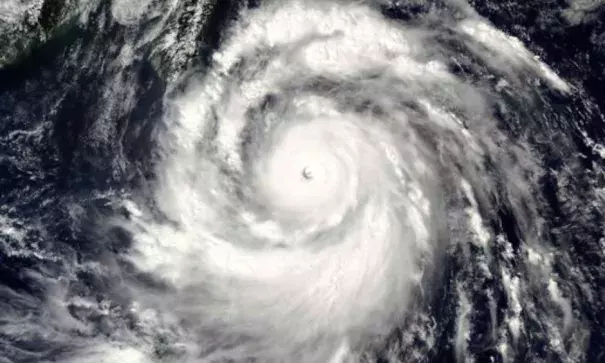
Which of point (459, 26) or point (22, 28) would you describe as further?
point (459, 26)

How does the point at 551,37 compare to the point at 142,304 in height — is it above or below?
above

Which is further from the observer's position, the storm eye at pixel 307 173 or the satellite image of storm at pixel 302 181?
the storm eye at pixel 307 173

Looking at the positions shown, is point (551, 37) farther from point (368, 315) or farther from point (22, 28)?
point (22, 28)

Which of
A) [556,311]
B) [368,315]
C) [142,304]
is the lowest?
[142,304]

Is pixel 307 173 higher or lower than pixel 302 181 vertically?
higher

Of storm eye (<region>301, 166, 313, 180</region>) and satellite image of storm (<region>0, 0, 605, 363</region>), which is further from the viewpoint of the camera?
storm eye (<region>301, 166, 313, 180</region>)

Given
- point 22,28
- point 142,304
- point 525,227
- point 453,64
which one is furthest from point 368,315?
point 22,28
